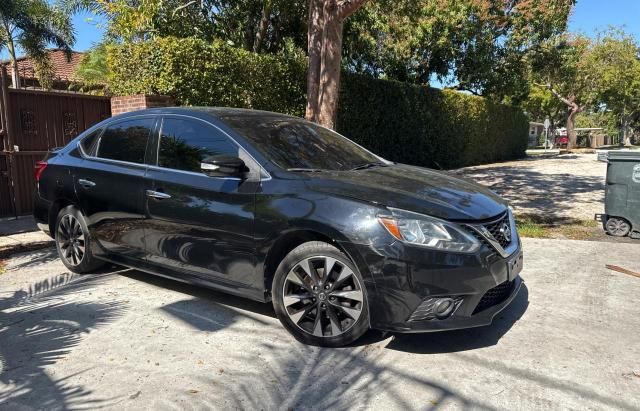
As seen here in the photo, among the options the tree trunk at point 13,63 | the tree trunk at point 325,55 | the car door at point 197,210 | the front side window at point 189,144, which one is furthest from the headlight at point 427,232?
the tree trunk at point 13,63

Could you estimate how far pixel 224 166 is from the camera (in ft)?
12.6

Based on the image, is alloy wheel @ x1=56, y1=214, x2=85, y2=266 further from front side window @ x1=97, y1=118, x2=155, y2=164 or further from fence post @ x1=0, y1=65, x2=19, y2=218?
fence post @ x1=0, y1=65, x2=19, y2=218

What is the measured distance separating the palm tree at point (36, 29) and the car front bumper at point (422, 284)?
18530mm

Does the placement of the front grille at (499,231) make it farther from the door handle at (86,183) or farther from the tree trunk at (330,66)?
the tree trunk at (330,66)

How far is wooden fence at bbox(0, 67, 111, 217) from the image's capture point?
7539 millimetres

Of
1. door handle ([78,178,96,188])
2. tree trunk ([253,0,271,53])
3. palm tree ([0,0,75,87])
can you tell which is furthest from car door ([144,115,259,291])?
palm tree ([0,0,75,87])

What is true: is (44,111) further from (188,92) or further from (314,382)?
(314,382)

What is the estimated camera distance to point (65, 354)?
11.8 feet

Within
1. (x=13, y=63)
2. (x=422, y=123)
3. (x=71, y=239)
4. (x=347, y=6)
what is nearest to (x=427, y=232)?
(x=71, y=239)

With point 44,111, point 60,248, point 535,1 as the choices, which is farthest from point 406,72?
point 60,248

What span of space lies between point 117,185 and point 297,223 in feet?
6.74

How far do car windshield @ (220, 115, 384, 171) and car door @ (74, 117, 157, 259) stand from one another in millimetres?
963

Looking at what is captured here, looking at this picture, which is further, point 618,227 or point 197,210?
point 618,227

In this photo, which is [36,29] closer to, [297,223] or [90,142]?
[90,142]
